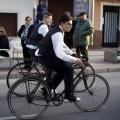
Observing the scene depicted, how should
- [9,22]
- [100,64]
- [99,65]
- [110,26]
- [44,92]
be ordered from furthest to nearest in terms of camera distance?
[110,26] < [9,22] < [100,64] < [99,65] < [44,92]

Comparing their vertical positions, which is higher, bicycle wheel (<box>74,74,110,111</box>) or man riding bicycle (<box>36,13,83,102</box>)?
man riding bicycle (<box>36,13,83,102</box>)

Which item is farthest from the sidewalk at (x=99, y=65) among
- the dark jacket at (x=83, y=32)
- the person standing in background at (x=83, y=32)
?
the dark jacket at (x=83, y=32)

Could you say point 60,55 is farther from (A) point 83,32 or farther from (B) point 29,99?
(A) point 83,32

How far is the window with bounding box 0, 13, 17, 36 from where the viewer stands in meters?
15.6

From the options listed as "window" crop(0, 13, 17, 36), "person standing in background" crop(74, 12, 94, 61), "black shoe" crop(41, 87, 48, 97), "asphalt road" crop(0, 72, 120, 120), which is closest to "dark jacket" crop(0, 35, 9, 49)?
"person standing in background" crop(74, 12, 94, 61)

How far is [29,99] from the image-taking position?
6031mm

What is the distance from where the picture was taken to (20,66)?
7.70 m

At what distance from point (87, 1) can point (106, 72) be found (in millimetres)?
5484

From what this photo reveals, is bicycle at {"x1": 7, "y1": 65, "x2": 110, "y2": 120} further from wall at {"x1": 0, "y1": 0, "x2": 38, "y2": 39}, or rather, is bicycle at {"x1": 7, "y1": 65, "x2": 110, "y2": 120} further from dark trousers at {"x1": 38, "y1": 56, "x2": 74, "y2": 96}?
wall at {"x1": 0, "y1": 0, "x2": 38, "y2": 39}

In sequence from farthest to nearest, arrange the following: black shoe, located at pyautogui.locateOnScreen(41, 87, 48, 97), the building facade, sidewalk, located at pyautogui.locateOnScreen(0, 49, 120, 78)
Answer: the building facade, sidewalk, located at pyautogui.locateOnScreen(0, 49, 120, 78), black shoe, located at pyautogui.locateOnScreen(41, 87, 48, 97)

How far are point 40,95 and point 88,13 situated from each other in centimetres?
1093

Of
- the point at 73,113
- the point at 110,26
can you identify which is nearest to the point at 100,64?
the point at 110,26

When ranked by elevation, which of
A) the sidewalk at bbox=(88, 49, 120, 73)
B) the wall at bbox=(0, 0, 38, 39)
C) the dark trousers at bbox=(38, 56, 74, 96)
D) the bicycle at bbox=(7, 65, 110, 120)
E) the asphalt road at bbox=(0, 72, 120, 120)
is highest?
the wall at bbox=(0, 0, 38, 39)

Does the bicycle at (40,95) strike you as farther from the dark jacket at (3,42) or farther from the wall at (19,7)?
the wall at (19,7)
